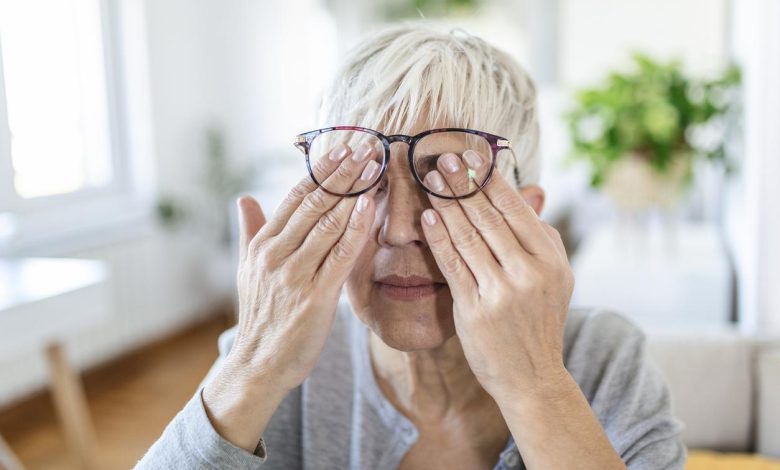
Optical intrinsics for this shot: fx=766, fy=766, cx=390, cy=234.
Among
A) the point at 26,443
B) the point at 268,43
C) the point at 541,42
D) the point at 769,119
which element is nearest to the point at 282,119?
the point at 268,43

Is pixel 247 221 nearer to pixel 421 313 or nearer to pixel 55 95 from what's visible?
pixel 421 313

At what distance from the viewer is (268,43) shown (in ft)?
15.2

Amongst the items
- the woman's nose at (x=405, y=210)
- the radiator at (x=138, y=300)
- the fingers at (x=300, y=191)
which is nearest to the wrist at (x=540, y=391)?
the woman's nose at (x=405, y=210)

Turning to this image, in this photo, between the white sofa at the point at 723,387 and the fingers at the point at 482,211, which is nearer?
the fingers at the point at 482,211

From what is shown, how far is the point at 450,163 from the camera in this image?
0.93 m

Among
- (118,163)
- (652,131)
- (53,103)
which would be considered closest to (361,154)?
(652,131)

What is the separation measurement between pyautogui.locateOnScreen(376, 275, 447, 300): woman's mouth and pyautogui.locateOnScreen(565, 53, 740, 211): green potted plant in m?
1.59

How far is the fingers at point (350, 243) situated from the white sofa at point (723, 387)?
857mm

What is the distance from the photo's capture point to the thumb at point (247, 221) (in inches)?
39.8

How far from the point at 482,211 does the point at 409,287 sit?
184 millimetres

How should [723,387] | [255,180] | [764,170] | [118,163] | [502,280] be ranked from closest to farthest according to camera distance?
[502,280] → [723,387] → [764,170] → [118,163] → [255,180]

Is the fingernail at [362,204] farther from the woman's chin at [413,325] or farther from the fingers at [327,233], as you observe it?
the woman's chin at [413,325]

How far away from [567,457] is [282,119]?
410 centimetres

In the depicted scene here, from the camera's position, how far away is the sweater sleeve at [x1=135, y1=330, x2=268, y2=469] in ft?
3.04
